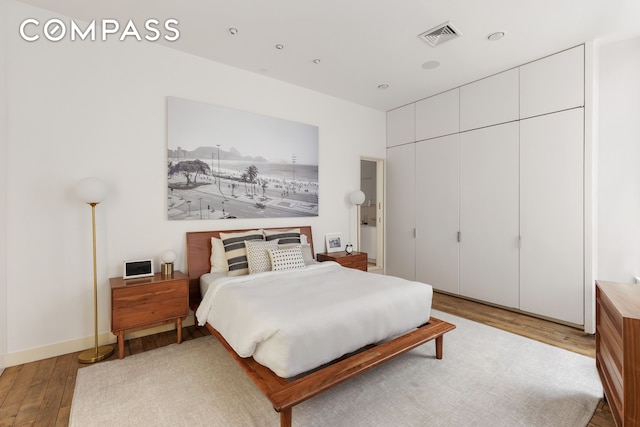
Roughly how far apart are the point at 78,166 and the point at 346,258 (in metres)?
3.16

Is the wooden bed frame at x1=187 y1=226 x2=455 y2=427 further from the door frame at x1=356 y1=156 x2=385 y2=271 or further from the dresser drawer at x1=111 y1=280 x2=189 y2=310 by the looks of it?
the door frame at x1=356 y1=156 x2=385 y2=271

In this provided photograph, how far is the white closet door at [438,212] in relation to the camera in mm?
4301

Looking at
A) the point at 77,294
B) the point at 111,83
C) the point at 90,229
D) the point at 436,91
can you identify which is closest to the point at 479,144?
the point at 436,91

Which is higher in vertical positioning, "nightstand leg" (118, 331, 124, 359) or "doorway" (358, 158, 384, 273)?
"doorway" (358, 158, 384, 273)

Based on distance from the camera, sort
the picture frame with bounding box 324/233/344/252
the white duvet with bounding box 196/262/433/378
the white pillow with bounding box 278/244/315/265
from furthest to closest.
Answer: the picture frame with bounding box 324/233/344/252 → the white pillow with bounding box 278/244/315/265 → the white duvet with bounding box 196/262/433/378

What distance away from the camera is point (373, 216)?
676cm

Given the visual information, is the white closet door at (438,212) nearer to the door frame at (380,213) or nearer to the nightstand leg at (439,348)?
the door frame at (380,213)

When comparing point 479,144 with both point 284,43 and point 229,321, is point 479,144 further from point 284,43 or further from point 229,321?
point 229,321

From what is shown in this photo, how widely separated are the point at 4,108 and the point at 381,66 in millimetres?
3687

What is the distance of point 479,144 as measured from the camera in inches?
157

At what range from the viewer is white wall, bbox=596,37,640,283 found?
2955 millimetres

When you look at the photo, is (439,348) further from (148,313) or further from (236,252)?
(148,313)

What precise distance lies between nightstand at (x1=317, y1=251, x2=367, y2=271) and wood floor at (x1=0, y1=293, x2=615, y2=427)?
121 cm

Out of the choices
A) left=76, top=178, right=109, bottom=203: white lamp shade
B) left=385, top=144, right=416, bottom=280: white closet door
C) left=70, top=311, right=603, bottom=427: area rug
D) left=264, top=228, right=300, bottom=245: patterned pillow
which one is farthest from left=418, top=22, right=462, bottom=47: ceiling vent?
left=76, top=178, right=109, bottom=203: white lamp shade
